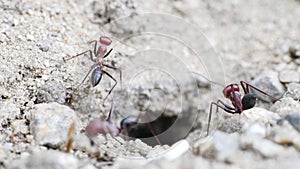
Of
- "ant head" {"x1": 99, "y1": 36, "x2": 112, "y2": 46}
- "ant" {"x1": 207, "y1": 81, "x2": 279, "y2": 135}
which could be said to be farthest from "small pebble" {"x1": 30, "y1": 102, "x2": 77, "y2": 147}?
"ant" {"x1": 207, "y1": 81, "x2": 279, "y2": 135}

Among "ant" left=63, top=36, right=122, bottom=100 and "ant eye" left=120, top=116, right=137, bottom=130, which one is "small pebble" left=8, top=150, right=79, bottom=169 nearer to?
"ant eye" left=120, top=116, right=137, bottom=130

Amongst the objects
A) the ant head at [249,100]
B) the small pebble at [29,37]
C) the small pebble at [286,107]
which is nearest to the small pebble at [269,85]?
the ant head at [249,100]

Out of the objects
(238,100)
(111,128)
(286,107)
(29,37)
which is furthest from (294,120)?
(29,37)

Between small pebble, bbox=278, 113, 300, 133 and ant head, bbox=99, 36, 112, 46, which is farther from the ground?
ant head, bbox=99, 36, 112, 46

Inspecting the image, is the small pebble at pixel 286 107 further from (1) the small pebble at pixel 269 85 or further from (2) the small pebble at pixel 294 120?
(1) the small pebble at pixel 269 85

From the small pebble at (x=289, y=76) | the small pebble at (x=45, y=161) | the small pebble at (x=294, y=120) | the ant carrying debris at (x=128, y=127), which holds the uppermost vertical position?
the small pebble at (x=289, y=76)

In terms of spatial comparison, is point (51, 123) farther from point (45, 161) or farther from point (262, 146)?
point (262, 146)
